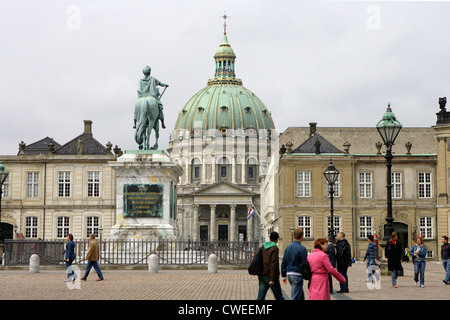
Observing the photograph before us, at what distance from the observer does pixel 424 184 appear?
65.1 meters

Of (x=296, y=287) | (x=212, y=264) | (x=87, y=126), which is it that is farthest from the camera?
(x=87, y=126)

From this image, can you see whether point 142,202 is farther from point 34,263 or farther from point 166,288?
point 166,288

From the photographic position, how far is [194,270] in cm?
3077

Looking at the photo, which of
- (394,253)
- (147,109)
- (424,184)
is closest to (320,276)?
(394,253)

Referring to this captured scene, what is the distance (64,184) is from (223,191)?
65.7 metres

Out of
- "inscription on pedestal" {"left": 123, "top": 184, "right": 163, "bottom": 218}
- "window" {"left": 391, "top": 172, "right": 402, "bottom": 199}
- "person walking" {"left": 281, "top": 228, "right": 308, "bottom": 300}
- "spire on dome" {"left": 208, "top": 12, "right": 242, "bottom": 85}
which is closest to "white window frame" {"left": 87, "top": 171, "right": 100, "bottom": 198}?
"window" {"left": 391, "top": 172, "right": 402, "bottom": 199}

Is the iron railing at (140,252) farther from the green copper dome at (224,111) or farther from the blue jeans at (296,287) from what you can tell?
the green copper dome at (224,111)

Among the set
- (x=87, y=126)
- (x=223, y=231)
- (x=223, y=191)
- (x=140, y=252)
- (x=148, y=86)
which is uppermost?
(x=87, y=126)

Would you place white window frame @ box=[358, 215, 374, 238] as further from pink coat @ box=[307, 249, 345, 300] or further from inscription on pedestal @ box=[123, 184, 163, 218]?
pink coat @ box=[307, 249, 345, 300]

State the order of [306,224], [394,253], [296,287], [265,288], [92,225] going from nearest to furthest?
[296,287]
[265,288]
[394,253]
[306,224]
[92,225]

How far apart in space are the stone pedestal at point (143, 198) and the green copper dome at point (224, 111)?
13033cm
